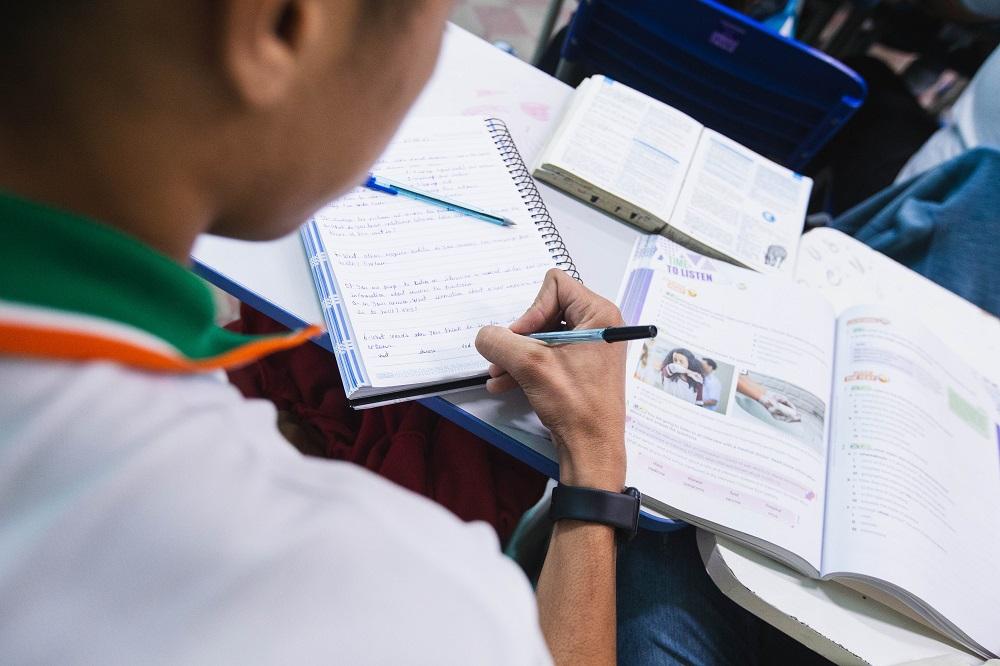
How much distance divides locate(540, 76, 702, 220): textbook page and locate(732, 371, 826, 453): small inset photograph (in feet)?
0.91

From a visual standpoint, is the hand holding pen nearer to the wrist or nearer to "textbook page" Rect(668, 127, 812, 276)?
the wrist

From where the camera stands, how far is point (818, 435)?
2.41 feet

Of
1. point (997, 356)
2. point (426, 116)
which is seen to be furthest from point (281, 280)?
point (997, 356)

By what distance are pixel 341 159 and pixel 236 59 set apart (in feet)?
0.31

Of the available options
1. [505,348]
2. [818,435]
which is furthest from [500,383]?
[818,435]

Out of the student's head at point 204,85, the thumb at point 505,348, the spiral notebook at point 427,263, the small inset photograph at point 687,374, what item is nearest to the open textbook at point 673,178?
the spiral notebook at point 427,263

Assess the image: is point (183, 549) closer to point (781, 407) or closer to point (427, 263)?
point (427, 263)

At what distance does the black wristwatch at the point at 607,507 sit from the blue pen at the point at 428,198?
35cm

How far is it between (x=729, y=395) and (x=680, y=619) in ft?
1.09

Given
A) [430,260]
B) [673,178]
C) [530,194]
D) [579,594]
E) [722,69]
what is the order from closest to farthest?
1. [579,594]
2. [430,260]
3. [530,194]
4. [673,178]
5. [722,69]

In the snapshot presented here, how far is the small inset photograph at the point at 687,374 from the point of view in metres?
0.72

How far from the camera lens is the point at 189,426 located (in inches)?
Result: 10.7

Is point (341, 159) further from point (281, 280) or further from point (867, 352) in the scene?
point (867, 352)

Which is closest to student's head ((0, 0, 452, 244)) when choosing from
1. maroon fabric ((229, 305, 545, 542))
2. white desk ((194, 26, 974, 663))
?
white desk ((194, 26, 974, 663))
